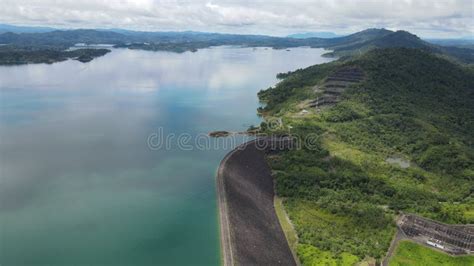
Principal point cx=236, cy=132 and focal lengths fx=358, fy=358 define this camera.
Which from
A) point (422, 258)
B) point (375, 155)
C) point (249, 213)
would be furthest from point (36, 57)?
point (422, 258)

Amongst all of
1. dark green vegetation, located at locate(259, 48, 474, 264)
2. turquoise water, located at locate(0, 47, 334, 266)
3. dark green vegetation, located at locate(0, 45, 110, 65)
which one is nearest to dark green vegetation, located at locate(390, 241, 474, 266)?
dark green vegetation, located at locate(259, 48, 474, 264)

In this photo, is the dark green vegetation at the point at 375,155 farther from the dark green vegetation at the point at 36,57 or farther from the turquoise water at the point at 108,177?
the dark green vegetation at the point at 36,57

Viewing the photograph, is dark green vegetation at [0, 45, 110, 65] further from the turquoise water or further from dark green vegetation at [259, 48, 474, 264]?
dark green vegetation at [259, 48, 474, 264]

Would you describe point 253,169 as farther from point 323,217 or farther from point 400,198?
point 400,198

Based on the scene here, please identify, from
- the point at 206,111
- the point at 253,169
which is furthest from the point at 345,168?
the point at 206,111

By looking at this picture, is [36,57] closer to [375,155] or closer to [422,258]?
[375,155]

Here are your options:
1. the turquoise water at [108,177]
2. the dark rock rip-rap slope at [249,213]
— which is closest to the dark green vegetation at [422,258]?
the dark rock rip-rap slope at [249,213]
